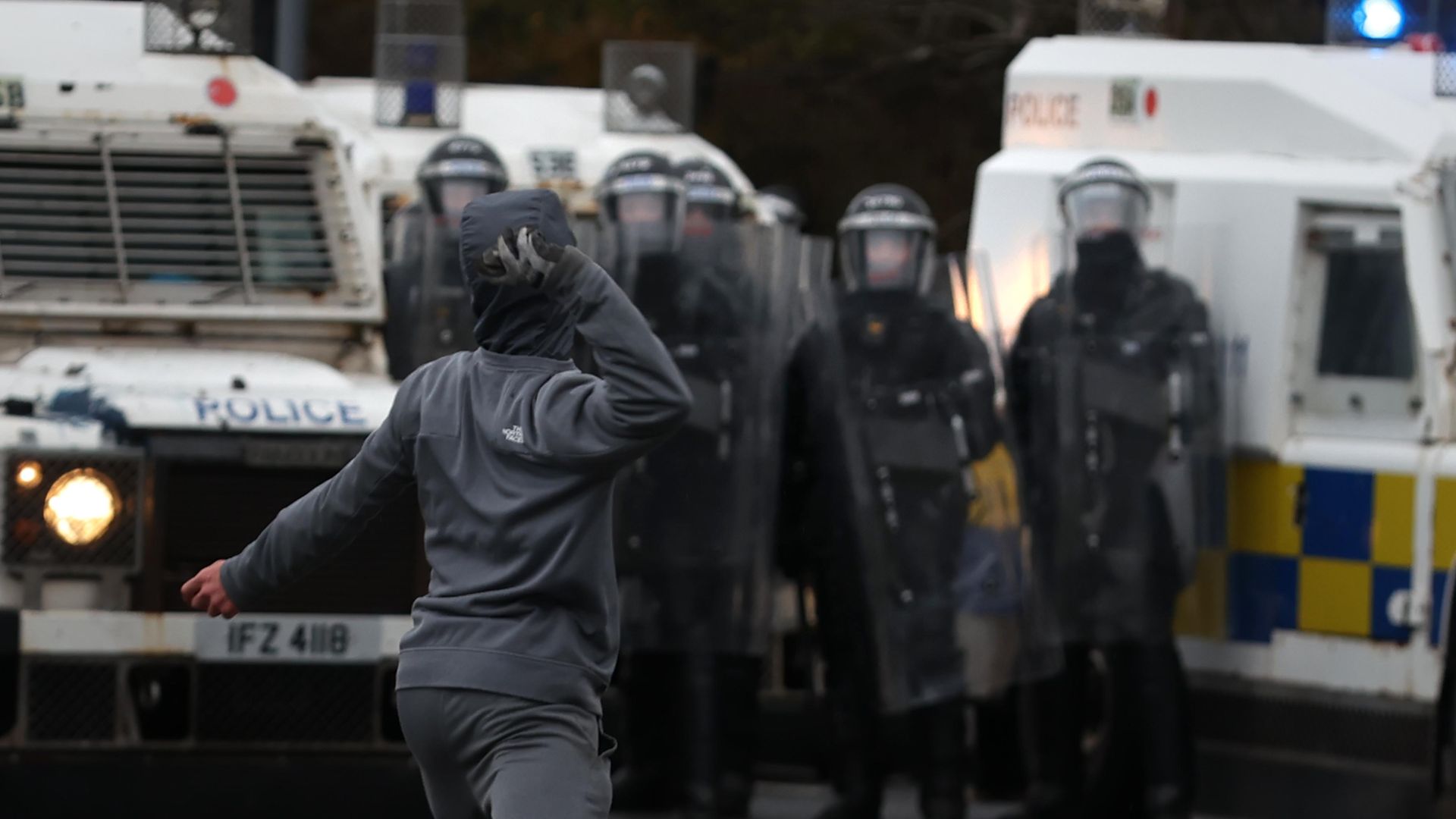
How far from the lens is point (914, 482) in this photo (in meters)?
8.26

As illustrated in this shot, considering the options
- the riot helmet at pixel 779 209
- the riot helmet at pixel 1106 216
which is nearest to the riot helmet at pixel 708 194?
the riot helmet at pixel 1106 216

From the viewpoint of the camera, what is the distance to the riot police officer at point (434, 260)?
872 centimetres

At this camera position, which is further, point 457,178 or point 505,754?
point 457,178

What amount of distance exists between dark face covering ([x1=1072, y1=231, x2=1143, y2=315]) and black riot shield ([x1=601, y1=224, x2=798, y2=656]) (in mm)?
960

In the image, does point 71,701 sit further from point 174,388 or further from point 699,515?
point 699,515

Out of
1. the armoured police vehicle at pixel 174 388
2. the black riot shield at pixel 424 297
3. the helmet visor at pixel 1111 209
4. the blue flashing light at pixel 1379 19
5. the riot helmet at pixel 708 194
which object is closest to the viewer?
the armoured police vehicle at pixel 174 388

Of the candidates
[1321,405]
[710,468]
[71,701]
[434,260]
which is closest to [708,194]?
[434,260]

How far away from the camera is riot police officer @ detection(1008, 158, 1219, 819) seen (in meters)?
8.39

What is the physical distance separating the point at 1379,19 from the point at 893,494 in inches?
105

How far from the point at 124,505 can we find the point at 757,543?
2042mm

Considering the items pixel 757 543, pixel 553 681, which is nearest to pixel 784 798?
pixel 757 543

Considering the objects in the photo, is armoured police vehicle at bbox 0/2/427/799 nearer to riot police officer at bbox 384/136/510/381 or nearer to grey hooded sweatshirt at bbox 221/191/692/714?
riot police officer at bbox 384/136/510/381

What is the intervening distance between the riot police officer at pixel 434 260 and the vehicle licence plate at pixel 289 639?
1.16 m

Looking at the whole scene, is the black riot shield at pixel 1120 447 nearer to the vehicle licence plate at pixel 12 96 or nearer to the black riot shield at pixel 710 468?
the black riot shield at pixel 710 468
